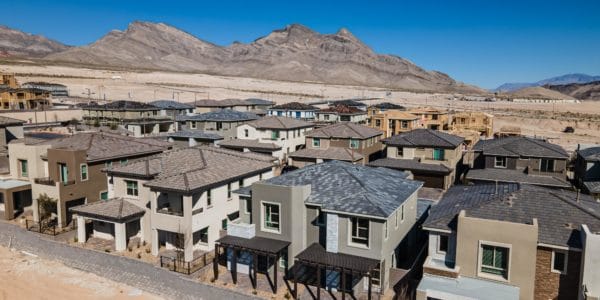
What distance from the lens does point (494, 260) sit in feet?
69.7

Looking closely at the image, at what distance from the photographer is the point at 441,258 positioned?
22.9 m

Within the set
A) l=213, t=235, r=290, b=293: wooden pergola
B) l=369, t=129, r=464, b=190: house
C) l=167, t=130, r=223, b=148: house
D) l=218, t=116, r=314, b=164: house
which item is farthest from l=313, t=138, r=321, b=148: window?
l=213, t=235, r=290, b=293: wooden pergola

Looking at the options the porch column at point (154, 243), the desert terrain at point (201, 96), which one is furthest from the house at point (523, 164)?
the desert terrain at point (201, 96)

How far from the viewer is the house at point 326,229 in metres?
23.4

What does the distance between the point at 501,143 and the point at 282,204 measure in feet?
90.4

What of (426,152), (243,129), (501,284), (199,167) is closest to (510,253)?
(501,284)

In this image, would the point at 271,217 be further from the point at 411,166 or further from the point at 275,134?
the point at 275,134

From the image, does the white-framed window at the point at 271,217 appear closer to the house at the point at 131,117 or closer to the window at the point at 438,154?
the window at the point at 438,154

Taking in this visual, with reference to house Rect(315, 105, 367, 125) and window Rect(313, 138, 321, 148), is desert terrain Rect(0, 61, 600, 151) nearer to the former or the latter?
house Rect(315, 105, 367, 125)

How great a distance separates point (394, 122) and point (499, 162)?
26568mm

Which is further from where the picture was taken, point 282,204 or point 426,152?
point 426,152

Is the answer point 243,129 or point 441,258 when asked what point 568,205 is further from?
point 243,129

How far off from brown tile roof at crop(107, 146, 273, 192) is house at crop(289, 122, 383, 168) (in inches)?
471

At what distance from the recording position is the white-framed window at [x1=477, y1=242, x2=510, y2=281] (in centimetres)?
2098
